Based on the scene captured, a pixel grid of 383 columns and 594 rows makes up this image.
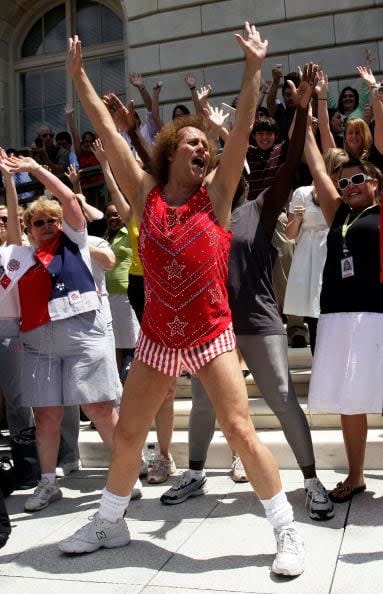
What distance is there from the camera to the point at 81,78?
131 inches

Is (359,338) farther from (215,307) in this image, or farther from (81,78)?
(81,78)

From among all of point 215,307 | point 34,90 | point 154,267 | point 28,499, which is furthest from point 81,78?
point 34,90

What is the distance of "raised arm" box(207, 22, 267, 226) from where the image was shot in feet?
9.89

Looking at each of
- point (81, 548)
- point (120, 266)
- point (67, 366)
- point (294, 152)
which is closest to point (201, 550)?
Answer: point (81, 548)

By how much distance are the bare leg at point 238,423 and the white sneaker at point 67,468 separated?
2122 millimetres

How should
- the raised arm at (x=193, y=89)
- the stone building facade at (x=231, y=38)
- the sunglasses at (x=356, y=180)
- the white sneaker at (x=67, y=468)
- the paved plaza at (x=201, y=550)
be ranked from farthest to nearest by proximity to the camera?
the stone building facade at (x=231, y=38) → the raised arm at (x=193, y=89) → the white sneaker at (x=67, y=468) → the sunglasses at (x=356, y=180) → the paved plaza at (x=201, y=550)

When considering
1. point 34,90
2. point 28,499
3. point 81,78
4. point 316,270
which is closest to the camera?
point 81,78

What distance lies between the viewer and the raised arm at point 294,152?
3.56 meters

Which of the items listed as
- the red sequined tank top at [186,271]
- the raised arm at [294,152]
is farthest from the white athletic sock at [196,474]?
the raised arm at [294,152]

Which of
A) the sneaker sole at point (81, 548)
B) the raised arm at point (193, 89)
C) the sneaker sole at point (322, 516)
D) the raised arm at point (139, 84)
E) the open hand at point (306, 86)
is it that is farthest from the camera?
the raised arm at point (139, 84)

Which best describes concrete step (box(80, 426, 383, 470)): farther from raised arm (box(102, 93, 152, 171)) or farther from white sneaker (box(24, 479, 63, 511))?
raised arm (box(102, 93, 152, 171))

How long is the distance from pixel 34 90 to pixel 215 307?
1360 centimetres

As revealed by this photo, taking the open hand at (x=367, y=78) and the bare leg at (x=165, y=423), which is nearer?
the open hand at (x=367, y=78)

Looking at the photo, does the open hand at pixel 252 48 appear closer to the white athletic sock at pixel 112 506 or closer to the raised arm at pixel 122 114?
the raised arm at pixel 122 114
